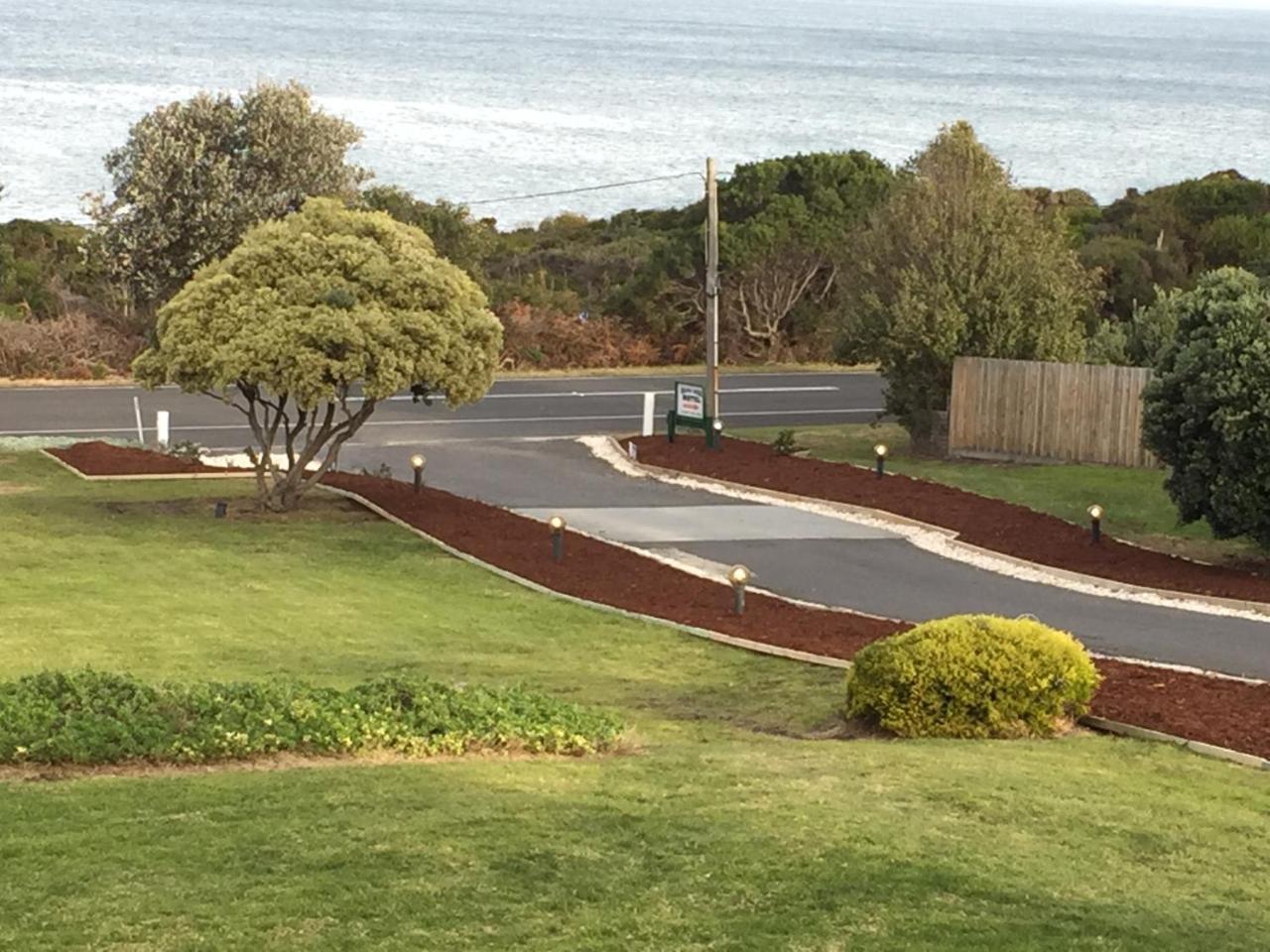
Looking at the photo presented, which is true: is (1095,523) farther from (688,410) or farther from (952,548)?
(688,410)

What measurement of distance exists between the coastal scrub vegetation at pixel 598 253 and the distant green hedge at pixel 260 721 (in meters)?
23.2

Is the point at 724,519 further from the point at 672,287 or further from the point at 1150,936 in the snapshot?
the point at 672,287

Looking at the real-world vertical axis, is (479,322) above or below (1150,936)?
above

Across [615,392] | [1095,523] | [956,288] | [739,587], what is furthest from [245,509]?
[615,392]

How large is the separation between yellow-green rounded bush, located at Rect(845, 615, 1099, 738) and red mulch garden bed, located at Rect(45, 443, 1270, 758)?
676mm

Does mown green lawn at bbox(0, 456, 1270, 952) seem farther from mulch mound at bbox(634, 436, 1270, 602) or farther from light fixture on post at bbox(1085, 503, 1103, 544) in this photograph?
light fixture on post at bbox(1085, 503, 1103, 544)

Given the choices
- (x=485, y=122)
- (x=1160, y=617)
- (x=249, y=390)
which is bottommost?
(x=1160, y=617)

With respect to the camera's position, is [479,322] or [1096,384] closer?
[479,322]

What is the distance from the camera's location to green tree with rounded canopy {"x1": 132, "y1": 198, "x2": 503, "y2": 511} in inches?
949

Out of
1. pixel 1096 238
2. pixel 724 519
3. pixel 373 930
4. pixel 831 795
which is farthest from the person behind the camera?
pixel 1096 238

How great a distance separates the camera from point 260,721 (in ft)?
40.5

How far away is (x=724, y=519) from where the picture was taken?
27531mm

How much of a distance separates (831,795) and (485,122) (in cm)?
13792

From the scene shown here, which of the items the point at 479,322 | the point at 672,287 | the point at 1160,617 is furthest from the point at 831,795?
the point at 672,287
